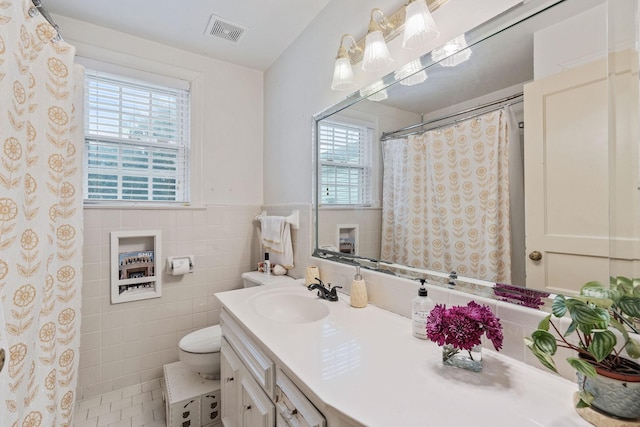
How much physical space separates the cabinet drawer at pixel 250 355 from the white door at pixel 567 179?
2.76ft

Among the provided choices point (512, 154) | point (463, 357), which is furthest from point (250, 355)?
point (512, 154)

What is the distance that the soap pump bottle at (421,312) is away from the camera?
36.7 inches

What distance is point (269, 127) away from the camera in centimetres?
235

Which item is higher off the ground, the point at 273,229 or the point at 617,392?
the point at 273,229

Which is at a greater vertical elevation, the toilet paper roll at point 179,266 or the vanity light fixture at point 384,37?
the vanity light fixture at point 384,37

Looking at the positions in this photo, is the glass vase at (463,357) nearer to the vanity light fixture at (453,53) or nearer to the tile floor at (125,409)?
the vanity light fixture at (453,53)

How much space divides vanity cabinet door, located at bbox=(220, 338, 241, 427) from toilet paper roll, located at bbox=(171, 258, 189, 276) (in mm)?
844

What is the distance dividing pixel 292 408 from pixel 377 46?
1.38 metres

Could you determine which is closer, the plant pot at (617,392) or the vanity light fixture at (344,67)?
the plant pot at (617,392)

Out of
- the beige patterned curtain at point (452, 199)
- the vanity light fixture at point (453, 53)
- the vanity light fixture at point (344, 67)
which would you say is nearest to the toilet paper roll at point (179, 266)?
the beige patterned curtain at point (452, 199)

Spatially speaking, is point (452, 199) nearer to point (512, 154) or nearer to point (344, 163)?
point (512, 154)

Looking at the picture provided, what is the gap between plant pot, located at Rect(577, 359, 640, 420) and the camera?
520 millimetres

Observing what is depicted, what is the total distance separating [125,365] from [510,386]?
226cm

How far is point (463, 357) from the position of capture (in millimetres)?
777
